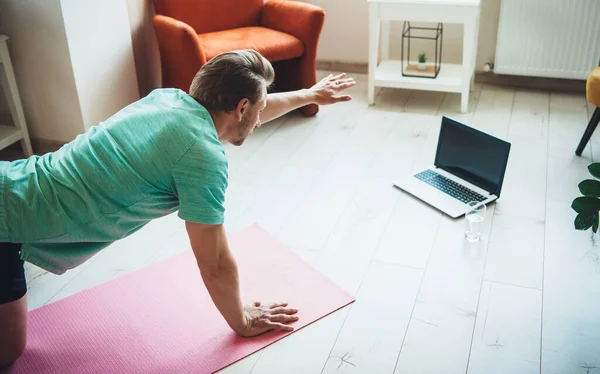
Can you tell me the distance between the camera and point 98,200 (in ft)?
5.18

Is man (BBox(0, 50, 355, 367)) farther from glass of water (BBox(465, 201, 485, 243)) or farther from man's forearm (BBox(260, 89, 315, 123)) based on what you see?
glass of water (BBox(465, 201, 485, 243))

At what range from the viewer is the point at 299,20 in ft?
10.9

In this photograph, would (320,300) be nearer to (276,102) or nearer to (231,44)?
(276,102)

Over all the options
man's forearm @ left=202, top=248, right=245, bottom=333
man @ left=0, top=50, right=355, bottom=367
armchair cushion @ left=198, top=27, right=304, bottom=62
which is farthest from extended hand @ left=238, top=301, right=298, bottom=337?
armchair cushion @ left=198, top=27, right=304, bottom=62

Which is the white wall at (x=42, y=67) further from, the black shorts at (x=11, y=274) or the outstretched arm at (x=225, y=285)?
the outstretched arm at (x=225, y=285)

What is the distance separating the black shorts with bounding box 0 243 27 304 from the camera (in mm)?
1613

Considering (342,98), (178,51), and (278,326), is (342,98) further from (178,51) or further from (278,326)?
(178,51)

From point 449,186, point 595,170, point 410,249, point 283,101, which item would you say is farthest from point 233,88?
point 449,186

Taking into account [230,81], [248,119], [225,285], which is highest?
[230,81]

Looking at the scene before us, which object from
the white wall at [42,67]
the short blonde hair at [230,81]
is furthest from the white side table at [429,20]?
the short blonde hair at [230,81]

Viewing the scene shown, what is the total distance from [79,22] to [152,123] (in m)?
1.55

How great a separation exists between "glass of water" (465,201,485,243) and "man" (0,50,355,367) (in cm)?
103

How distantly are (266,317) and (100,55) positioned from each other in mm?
1733

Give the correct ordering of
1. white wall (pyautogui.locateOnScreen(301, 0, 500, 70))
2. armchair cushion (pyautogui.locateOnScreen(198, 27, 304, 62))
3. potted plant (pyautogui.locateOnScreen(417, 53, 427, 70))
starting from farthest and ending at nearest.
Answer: white wall (pyautogui.locateOnScreen(301, 0, 500, 70)) < potted plant (pyautogui.locateOnScreen(417, 53, 427, 70)) < armchair cushion (pyautogui.locateOnScreen(198, 27, 304, 62))
